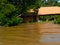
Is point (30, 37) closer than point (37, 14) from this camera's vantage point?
Yes

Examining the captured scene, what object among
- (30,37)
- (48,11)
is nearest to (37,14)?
(48,11)

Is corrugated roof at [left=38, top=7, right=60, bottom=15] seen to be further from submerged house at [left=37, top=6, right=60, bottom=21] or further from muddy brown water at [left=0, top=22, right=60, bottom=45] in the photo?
muddy brown water at [left=0, top=22, right=60, bottom=45]

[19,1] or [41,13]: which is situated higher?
[19,1]

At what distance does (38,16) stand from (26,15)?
7.59 feet

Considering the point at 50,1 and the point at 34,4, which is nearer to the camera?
the point at 34,4

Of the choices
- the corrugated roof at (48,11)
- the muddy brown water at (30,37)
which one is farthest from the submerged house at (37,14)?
the muddy brown water at (30,37)

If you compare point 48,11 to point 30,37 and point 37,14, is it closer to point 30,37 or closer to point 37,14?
point 37,14

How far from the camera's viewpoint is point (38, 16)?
4397 cm

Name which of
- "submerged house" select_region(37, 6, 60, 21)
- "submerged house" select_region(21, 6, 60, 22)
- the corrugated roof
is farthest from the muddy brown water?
the corrugated roof

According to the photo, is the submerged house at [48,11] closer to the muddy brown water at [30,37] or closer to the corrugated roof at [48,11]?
the corrugated roof at [48,11]

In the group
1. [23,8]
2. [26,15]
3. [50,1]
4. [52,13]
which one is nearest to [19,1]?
[23,8]

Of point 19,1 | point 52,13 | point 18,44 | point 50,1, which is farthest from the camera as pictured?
point 50,1

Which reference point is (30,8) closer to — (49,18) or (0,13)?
(49,18)

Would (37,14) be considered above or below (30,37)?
below
